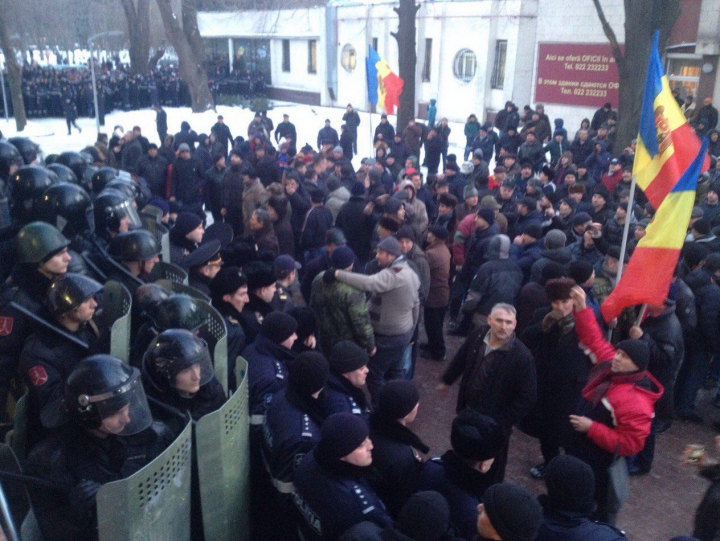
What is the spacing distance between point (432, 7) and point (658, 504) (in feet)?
82.5

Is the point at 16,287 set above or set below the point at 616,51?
below

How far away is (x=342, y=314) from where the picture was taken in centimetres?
523

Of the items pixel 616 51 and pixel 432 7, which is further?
pixel 432 7

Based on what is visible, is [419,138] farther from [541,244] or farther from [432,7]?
[432,7]

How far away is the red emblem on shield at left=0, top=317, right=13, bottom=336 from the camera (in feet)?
12.5

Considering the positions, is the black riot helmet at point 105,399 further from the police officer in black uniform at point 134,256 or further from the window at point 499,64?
the window at point 499,64

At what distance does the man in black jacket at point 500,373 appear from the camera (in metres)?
4.25

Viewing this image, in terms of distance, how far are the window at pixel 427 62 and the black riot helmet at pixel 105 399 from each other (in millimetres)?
26584

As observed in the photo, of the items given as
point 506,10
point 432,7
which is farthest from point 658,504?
point 432,7

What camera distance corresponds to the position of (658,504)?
4844mm

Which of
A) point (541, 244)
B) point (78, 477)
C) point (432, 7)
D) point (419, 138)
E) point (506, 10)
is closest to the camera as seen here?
point (78, 477)

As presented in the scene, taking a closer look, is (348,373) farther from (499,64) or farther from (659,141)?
(499,64)

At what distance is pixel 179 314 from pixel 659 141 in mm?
3879

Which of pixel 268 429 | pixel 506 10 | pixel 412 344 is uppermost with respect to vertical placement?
pixel 506 10
